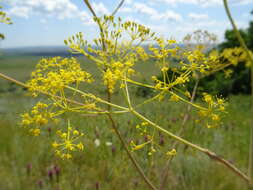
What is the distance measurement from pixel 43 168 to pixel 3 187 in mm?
622

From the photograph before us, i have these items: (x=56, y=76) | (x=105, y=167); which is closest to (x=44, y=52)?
(x=105, y=167)

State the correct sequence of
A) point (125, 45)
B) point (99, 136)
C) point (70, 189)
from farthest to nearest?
1. point (99, 136)
2. point (70, 189)
3. point (125, 45)

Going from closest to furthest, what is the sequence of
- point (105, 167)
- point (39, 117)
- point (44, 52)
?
point (39, 117), point (105, 167), point (44, 52)

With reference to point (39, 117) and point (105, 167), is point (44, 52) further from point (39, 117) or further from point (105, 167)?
point (39, 117)

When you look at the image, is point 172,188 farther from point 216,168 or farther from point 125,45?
point 125,45

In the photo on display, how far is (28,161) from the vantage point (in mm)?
3322

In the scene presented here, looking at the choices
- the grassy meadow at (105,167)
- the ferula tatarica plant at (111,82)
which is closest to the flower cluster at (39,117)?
the ferula tatarica plant at (111,82)

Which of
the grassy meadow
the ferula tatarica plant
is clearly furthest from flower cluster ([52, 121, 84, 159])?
the grassy meadow

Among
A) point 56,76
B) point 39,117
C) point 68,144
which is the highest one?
point 56,76

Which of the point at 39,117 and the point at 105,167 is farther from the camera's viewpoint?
the point at 105,167

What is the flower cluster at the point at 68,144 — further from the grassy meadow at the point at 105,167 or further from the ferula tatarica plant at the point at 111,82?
the grassy meadow at the point at 105,167

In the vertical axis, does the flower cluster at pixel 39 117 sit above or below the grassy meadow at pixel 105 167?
above

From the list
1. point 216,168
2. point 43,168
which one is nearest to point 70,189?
point 43,168

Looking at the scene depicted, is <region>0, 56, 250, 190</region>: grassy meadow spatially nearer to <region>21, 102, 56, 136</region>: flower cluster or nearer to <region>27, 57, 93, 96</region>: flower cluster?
<region>27, 57, 93, 96</region>: flower cluster
